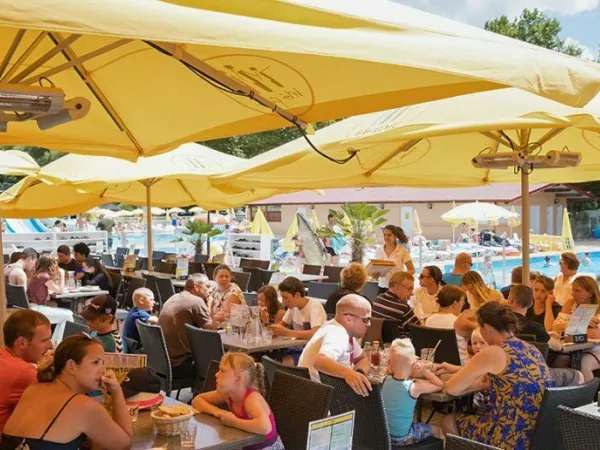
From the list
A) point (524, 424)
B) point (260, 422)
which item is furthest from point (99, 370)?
point (524, 424)

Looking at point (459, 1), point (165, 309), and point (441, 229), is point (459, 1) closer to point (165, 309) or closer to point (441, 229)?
point (441, 229)

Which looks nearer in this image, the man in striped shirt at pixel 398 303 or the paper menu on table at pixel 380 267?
the man in striped shirt at pixel 398 303

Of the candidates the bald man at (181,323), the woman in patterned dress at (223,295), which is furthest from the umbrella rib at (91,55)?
the woman in patterned dress at (223,295)

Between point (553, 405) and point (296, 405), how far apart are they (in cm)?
140

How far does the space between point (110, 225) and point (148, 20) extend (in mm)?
29801

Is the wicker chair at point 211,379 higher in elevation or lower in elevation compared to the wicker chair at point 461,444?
lower

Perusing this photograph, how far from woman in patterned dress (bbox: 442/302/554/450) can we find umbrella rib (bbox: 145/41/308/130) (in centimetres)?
169

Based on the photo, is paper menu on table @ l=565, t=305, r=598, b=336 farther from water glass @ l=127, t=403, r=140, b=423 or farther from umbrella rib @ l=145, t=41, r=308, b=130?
water glass @ l=127, t=403, r=140, b=423

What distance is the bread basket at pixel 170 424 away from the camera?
133 inches

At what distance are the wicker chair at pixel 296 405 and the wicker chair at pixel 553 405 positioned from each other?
122 centimetres

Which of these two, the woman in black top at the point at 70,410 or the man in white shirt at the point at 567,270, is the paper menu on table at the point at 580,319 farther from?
the woman in black top at the point at 70,410

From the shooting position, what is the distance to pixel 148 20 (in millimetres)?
2074

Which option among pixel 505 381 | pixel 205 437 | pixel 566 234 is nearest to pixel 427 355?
pixel 505 381

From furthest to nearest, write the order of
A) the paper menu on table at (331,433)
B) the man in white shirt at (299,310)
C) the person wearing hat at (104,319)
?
the man in white shirt at (299,310), the person wearing hat at (104,319), the paper menu on table at (331,433)
